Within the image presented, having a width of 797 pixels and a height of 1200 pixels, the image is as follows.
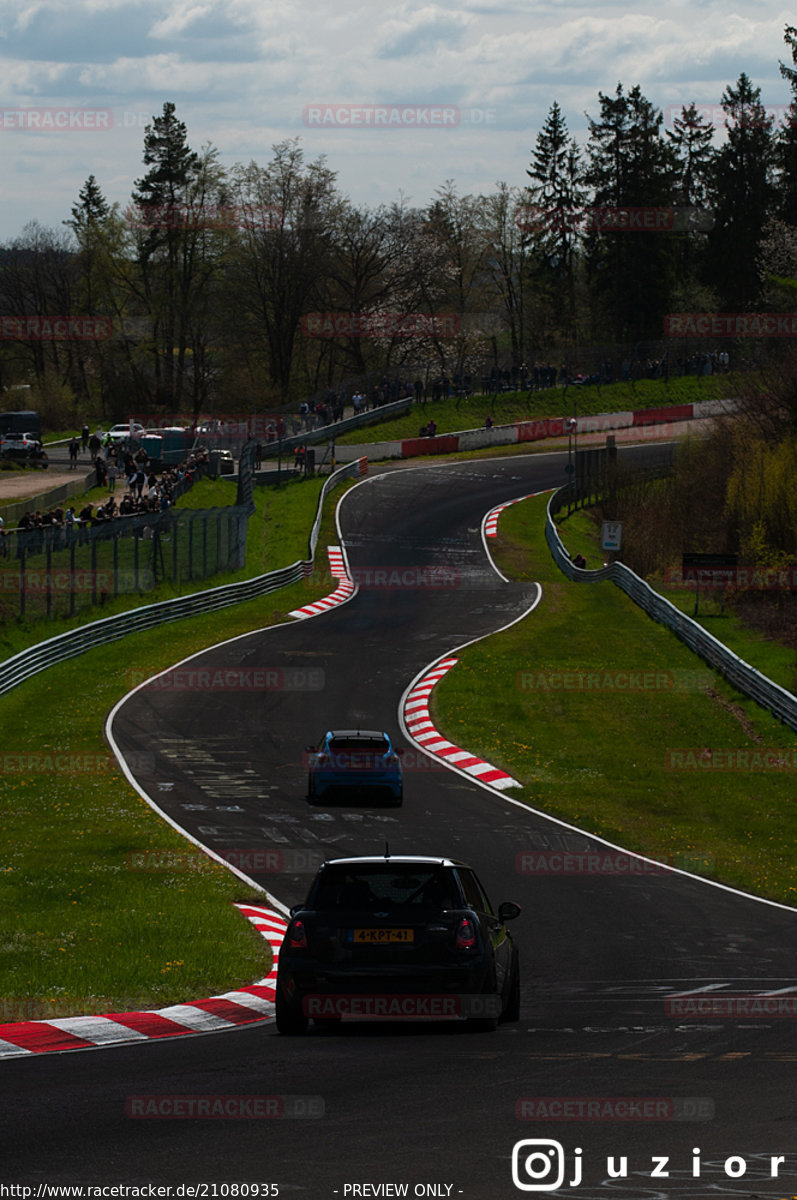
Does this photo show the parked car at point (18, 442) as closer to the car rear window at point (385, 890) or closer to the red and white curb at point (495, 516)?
the red and white curb at point (495, 516)

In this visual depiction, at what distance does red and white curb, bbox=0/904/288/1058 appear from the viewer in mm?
10297

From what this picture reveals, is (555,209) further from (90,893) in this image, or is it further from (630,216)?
(90,893)

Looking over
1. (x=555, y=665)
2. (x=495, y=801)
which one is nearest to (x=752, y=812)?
(x=495, y=801)

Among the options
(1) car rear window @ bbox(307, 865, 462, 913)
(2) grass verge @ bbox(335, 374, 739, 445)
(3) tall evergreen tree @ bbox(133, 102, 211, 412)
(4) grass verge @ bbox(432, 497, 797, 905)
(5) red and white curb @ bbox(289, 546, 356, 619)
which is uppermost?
(3) tall evergreen tree @ bbox(133, 102, 211, 412)

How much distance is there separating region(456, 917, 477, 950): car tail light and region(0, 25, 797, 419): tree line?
263ft

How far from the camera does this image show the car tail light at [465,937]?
10.8 meters

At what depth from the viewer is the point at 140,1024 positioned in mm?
11234

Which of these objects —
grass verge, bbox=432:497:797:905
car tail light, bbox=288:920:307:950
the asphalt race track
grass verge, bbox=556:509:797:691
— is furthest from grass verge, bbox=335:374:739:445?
car tail light, bbox=288:920:307:950

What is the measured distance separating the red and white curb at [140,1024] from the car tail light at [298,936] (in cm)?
99

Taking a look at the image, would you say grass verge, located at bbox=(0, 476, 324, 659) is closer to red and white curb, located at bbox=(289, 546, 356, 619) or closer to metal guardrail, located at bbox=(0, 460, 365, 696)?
metal guardrail, located at bbox=(0, 460, 365, 696)

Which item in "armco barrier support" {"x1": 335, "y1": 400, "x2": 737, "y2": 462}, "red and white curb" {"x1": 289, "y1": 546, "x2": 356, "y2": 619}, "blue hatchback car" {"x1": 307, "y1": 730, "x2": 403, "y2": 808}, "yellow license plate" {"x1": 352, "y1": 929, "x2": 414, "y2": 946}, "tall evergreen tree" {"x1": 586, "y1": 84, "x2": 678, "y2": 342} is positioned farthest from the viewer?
"tall evergreen tree" {"x1": 586, "y1": 84, "x2": 678, "y2": 342}

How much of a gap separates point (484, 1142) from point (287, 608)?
40.8 metres

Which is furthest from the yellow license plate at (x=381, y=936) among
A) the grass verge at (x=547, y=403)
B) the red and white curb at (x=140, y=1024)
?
the grass verge at (x=547, y=403)

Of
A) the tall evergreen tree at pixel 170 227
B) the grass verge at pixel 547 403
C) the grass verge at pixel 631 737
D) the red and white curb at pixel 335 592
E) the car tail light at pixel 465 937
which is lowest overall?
the grass verge at pixel 631 737
